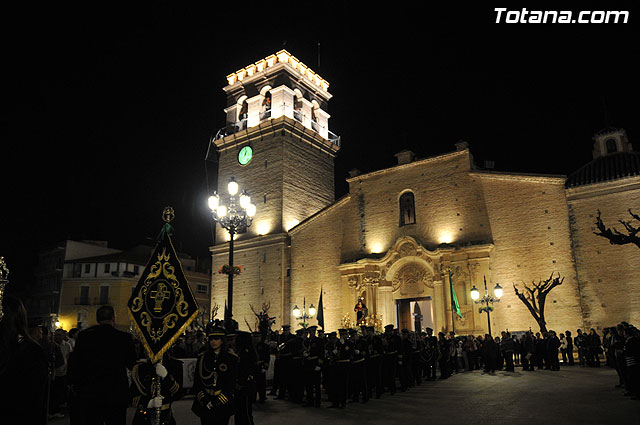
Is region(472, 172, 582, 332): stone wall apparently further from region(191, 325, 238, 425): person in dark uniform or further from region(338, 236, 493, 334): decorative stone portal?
region(191, 325, 238, 425): person in dark uniform

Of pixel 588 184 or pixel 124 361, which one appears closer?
pixel 124 361

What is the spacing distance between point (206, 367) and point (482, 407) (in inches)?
259

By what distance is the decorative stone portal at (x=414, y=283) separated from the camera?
79.6ft

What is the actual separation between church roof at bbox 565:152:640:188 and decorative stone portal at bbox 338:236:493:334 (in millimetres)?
5598

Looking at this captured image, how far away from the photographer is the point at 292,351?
12.4 meters

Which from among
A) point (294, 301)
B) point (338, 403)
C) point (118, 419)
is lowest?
point (338, 403)

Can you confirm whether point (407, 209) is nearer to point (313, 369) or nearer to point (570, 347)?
point (570, 347)

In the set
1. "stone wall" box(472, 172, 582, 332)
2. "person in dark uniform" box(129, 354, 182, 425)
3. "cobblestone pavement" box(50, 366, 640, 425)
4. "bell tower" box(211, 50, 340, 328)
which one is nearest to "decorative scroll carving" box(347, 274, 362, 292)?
"bell tower" box(211, 50, 340, 328)

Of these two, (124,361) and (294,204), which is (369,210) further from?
(124,361)

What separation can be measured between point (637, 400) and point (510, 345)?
8908 mm

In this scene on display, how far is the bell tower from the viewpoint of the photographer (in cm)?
3144

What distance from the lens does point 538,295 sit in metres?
21.9

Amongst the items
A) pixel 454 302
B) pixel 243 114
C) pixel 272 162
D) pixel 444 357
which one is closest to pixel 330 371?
pixel 444 357

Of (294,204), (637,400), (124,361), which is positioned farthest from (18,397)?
(294,204)
